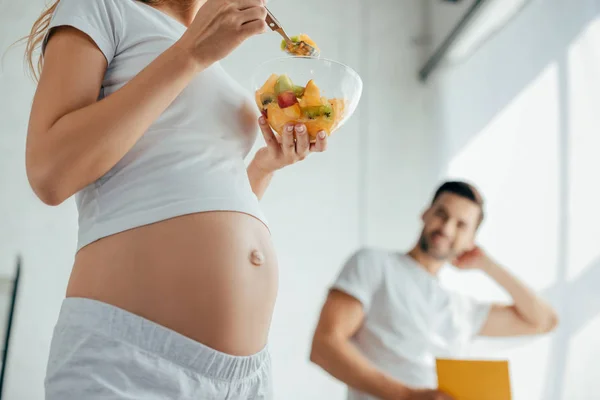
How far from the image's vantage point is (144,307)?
24.0 inches

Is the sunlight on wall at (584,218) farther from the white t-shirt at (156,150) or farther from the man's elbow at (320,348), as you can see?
the white t-shirt at (156,150)

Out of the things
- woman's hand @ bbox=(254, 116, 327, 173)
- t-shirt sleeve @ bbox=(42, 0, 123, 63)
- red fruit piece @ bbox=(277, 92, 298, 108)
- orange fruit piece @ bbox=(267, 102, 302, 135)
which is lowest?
woman's hand @ bbox=(254, 116, 327, 173)

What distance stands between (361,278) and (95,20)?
1280mm

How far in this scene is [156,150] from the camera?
68cm

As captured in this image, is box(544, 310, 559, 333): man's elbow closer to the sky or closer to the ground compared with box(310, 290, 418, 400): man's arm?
closer to the sky

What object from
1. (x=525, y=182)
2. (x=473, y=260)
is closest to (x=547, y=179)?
(x=525, y=182)

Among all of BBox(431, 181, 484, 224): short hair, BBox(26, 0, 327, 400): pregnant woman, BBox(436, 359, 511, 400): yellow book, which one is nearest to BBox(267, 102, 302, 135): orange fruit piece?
BBox(26, 0, 327, 400): pregnant woman

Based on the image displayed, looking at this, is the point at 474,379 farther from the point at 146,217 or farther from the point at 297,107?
the point at 146,217

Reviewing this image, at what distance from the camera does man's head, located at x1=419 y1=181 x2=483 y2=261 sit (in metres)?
2.01

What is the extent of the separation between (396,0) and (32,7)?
190cm

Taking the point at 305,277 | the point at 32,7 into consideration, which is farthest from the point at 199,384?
the point at 32,7

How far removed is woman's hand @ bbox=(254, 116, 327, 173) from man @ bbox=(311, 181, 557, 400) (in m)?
0.83

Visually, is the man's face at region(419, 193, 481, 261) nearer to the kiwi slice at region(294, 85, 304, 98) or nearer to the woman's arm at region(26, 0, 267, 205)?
the kiwi slice at region(294, 85, 304, 98)

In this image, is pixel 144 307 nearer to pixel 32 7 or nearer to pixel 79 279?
pixel 79 279
